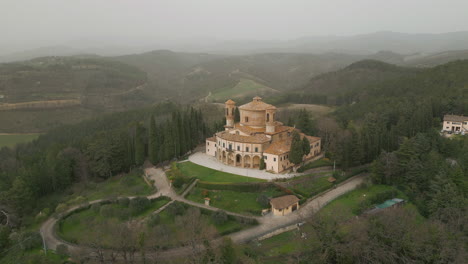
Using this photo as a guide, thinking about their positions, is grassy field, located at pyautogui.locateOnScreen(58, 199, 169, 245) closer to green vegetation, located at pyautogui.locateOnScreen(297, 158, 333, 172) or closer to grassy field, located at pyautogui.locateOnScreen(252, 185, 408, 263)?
grassy field, located at pyautogui.locateOnScreen(252, 185, 408, 263)

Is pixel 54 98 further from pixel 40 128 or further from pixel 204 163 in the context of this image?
pixel 204 163

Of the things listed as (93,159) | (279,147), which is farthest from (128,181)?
(279,147)

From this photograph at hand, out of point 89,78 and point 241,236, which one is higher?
point 89,78

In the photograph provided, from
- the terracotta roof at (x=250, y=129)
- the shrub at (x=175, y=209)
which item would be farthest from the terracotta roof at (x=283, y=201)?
the terracotta roof at (x=250, y=129)

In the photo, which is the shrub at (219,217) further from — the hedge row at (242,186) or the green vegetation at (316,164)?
the green vegetation at (316,164)

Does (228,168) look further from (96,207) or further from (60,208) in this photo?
(60,208)

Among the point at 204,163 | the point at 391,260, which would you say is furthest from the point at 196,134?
the point at 391,260
